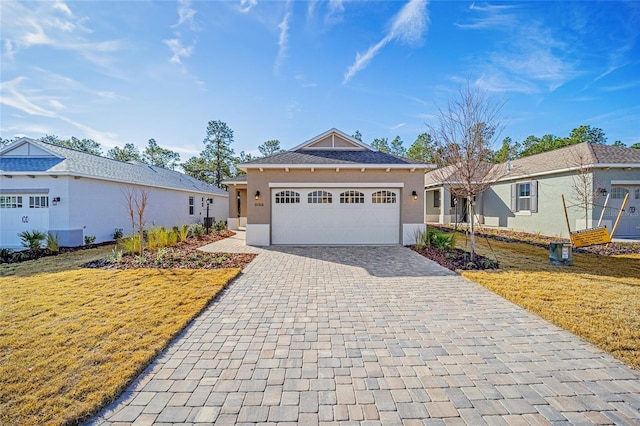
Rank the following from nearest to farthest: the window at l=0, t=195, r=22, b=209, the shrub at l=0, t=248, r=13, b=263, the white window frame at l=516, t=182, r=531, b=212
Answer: the shrub at l=0, t=248, r=13, b=263 < the window at l=0, t=195, r=22, b=209 < the white window frame at l=516, t=182, r=531, b=212

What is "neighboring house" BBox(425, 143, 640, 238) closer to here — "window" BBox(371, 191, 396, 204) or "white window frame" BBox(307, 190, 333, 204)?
"window" BBox(371, 191, 396, 204)

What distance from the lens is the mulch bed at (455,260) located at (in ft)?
24.7

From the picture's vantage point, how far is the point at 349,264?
8.14 meters

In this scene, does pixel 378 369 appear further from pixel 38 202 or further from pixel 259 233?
pixel 38 202

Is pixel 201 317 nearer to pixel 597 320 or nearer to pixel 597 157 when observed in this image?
pixel 597 320

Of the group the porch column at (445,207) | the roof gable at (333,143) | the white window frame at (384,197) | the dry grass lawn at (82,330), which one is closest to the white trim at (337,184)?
the white window frame at (384,197)

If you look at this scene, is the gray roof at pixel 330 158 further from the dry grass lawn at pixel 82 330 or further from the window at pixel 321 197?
the dry grass lawn at pixel 82 330

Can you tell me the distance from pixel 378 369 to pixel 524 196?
1749 centimetres

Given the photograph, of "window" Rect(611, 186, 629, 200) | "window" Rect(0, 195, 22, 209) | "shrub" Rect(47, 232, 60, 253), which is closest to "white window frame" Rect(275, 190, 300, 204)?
"shrub" Rect(47, 232, 60, 253)

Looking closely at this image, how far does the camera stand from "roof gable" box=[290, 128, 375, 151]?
13.4 m

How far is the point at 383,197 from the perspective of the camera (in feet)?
37.9

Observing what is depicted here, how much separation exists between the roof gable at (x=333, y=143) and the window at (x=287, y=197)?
9.74 feet

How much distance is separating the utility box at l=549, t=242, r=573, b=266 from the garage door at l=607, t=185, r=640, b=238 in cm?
848

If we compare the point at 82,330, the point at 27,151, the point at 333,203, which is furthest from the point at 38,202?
the point at 333,203
